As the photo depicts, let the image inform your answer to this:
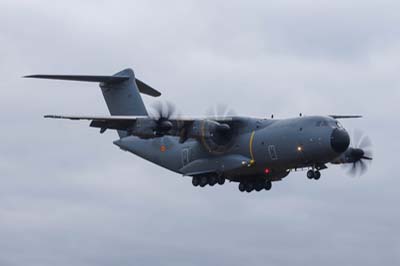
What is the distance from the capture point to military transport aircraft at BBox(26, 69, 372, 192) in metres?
50.7

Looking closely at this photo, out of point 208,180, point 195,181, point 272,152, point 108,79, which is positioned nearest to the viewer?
point 272,152

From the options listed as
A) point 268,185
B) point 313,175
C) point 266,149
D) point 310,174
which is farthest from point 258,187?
point 313,175

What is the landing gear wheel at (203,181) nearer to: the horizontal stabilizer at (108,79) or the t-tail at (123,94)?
the t-tail at (123,94)

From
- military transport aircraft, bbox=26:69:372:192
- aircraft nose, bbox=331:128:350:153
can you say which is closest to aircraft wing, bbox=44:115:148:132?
military transport aircraft, bbox=26:69:372:192

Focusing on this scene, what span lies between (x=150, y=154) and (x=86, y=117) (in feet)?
19.1

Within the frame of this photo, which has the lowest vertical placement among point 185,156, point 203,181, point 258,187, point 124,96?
point 203,181

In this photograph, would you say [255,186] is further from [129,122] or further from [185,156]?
[129,122]

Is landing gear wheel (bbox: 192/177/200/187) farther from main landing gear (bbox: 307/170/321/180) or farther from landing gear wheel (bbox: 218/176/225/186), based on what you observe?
main landing gear (bbox: 307/170/321/180)

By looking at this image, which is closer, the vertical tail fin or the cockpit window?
the cockpit window

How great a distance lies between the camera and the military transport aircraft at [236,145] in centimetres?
5066

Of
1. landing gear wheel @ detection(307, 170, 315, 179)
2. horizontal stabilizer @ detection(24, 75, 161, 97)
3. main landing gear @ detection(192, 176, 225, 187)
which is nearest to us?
landing gear wheel @ detection(307, 170, 315, 179)

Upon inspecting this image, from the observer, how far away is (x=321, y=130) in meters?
50.6

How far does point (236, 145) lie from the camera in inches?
2068

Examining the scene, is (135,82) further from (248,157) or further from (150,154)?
(248,157)
